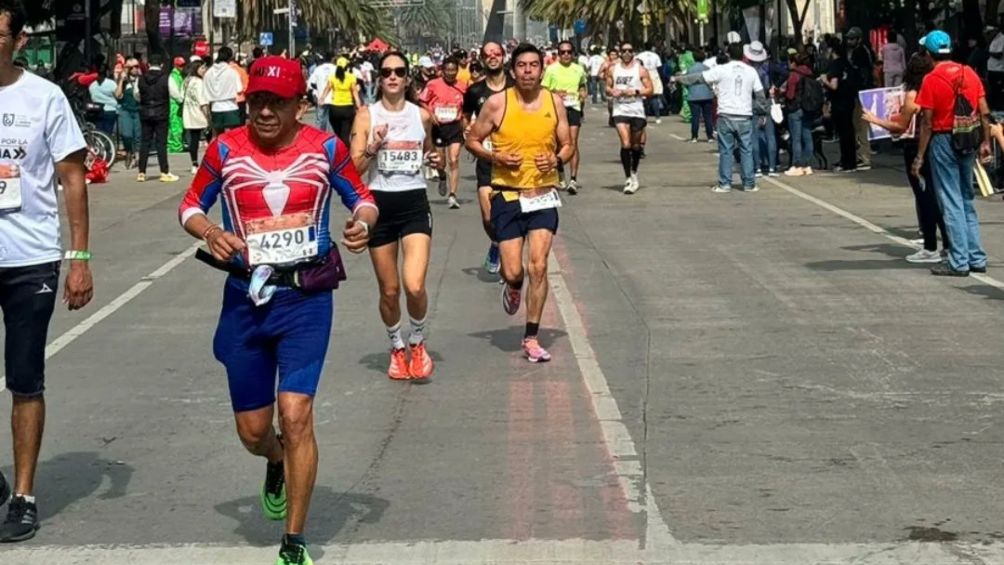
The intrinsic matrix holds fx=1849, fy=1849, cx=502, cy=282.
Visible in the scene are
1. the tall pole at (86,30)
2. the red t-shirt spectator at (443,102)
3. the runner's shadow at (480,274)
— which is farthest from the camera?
the tall pole at (86,30)

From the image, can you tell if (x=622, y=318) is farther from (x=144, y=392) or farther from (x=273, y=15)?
(x=273, y=15)

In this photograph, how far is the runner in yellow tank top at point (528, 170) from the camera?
10.7m

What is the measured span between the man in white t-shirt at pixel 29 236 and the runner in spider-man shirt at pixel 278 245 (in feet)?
2.25

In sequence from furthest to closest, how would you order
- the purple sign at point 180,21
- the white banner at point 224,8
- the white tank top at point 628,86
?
the purple sign at point 180,21, the white banner at point 224,8, the white tank top at point 628,86

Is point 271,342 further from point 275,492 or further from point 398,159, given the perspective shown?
point 398,159

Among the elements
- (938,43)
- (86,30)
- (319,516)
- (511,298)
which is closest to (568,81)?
(938,43)

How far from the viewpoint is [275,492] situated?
6.71 metres

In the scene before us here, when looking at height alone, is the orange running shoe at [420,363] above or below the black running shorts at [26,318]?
below

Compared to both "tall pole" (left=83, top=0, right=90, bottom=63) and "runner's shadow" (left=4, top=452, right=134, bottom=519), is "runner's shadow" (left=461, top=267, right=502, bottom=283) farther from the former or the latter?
"tall pole" (left=83, top=0, right=90, bottom=63)

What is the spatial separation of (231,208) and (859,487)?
2.79 metres

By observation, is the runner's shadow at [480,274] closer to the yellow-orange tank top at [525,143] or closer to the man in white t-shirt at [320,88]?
the yellow-orange tank top at [525,143]

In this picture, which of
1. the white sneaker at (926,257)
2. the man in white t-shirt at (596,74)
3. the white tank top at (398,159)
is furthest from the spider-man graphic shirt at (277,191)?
the man in white t-shirt at (596,74)

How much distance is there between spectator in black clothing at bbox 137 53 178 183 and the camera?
2567 centimetres

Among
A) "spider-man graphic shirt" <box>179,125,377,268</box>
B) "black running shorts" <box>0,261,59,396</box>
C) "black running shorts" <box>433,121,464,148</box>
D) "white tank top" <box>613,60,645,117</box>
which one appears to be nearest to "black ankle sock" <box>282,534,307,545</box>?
"spider-man graphic shirt" <box>179,125,377,268</box>
